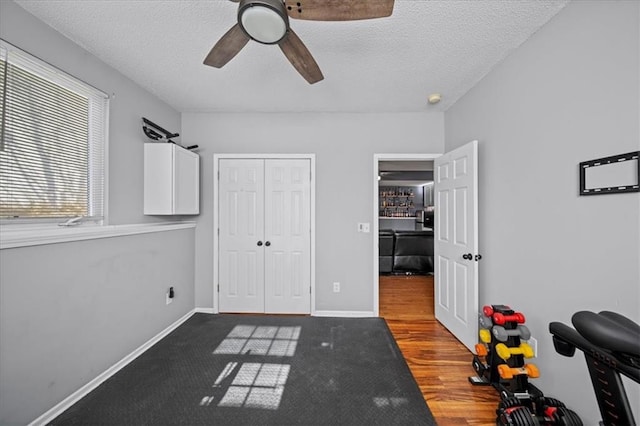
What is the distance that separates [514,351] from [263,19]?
2493mm

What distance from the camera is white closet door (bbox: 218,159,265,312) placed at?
3.46 metres

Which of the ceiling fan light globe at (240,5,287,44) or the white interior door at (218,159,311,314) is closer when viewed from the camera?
the ceiling fan light globe at (240,5,287,44)

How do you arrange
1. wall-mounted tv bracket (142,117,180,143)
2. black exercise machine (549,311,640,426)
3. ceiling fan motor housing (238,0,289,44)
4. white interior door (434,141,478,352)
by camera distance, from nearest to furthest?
black exercise machine (549,311,640,426) < ceiling fan motor housing (238,0,289,44) < white interior door (434,141,478,352) < wall-mounted tv bracket (142,117,180,143)

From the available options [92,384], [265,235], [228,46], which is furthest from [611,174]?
[92,384]

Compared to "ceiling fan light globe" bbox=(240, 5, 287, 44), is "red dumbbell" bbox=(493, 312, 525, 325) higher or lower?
lower

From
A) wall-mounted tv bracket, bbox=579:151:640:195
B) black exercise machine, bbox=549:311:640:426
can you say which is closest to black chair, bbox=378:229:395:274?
wall-mounted tv bracket, bbox=579:151:640:195

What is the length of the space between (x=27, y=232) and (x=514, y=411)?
3.08 metres

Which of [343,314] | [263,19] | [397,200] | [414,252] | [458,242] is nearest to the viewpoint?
[263,19]

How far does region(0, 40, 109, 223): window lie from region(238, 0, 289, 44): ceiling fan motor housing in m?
1.53

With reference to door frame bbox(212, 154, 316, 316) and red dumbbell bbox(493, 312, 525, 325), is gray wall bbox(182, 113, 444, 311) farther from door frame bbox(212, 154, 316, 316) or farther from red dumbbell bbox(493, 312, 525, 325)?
red dumbbell bbox(493, 312, 525, 325)

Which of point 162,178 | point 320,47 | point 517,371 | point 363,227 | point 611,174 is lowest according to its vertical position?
point 517,371

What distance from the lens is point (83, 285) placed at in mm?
→ 1935

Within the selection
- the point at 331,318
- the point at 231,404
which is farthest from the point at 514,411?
the point at 331,318

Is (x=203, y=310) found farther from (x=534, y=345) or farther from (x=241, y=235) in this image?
(x=534, y=345)
